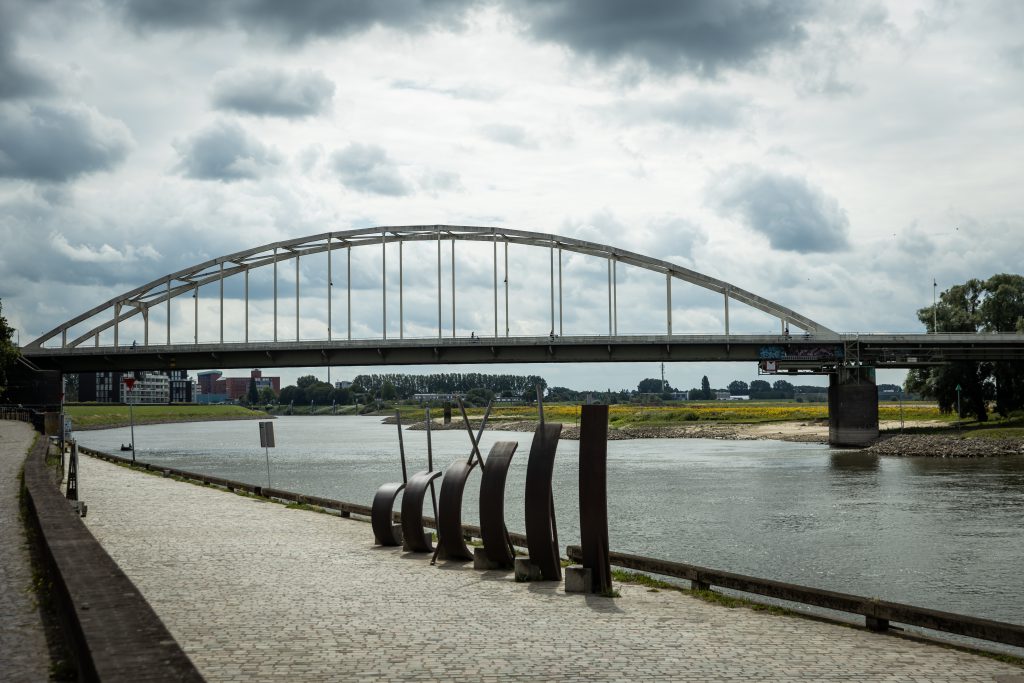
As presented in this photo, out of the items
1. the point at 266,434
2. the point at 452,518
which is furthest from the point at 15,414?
the point at 452,518

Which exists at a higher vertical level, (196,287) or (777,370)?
(196,287)

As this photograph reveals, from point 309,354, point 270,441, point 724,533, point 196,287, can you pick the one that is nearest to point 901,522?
point 724,533

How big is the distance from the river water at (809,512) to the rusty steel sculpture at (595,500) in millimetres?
7172

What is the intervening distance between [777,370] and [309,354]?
40.4m

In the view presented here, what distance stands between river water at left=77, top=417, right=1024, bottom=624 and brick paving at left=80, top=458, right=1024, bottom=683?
7.44m

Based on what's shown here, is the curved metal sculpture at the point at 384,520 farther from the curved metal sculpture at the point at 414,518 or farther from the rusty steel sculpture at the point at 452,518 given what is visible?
the rusty steel sculpture at the point at 452,518

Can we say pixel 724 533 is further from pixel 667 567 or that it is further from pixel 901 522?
pixel 667 567

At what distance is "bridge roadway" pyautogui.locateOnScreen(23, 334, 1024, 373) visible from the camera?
81.4 metres

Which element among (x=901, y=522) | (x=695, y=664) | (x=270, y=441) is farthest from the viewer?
(x=270, y=441)

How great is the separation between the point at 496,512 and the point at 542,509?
5.24 feet

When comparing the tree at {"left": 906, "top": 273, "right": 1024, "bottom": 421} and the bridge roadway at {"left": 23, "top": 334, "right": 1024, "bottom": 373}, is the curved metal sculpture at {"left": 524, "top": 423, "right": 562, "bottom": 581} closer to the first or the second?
the bridge roadway at {"left": 23, "top": 334, "right": 1024, "bottom": 373}

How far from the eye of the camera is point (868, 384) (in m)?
84.6

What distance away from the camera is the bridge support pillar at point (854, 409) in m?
82.5

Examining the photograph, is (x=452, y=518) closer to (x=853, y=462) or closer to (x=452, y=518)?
(x=452, y=518)
